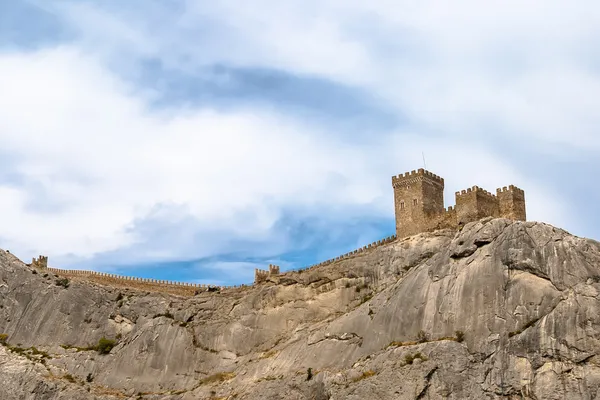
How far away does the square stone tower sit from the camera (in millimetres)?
81500

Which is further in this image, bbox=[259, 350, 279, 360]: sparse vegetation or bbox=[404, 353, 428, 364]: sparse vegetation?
bbox=[259, 350, 279, 360]: sparse vegetation

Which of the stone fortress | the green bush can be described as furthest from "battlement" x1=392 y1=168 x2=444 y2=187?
the green bush

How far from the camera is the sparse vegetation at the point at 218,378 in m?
82.0

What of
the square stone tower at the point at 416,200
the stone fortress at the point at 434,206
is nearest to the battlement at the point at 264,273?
the stone fortress at the point at 434,206

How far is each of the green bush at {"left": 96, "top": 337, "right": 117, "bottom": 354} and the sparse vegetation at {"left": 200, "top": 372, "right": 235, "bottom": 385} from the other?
1224cm

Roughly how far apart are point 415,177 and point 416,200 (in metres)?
2.52

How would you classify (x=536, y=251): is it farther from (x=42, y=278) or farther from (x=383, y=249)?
(x=42, y=278)

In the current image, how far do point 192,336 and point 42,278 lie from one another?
2032cm

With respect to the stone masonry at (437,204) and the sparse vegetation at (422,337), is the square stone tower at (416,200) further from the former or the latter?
the sparse vegetation at (422,337)

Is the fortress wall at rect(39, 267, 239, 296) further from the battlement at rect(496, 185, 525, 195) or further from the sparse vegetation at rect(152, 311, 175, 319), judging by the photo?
the battlement at rect(496, 185, 525, 195)

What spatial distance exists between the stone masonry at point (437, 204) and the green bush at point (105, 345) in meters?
33.5

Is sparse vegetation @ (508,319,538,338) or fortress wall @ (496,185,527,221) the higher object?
fortress wall @ (496,185,527,221)

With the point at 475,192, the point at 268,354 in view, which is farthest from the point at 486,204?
the point at 268,354

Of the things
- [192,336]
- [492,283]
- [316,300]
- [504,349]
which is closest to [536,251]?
[492,283]
